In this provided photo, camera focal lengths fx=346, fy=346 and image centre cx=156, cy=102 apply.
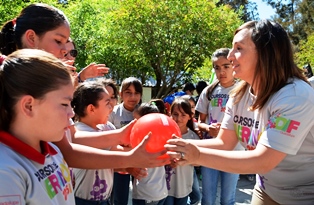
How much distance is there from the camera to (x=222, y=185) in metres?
4.58

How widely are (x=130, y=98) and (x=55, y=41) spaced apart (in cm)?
269

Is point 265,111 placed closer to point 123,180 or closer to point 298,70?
point 298,70

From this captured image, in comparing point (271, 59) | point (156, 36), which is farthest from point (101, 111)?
point (156, 36)

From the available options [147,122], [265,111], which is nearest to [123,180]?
[147,122]

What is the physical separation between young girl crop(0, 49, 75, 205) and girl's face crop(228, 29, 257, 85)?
1422 mm

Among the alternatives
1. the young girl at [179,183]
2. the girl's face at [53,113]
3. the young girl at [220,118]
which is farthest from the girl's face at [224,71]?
the girl's face at [53,113]

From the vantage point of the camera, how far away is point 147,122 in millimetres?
2451

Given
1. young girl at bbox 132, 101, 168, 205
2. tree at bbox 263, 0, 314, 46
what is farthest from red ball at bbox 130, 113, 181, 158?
tree at bbox 263, 0, 314, 46

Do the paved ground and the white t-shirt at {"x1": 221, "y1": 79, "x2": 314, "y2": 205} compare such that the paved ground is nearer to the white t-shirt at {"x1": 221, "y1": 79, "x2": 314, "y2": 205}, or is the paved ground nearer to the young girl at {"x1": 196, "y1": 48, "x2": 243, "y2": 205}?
the young girl at {"x1": 196, "y1": 48, "x2": 243, "y2": 205}

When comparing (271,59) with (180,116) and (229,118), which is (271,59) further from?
(180,116)

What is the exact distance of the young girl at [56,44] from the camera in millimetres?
2037

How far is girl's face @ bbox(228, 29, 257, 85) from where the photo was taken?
8.39 feet

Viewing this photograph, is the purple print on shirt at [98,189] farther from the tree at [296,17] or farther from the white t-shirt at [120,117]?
the tree at [296,17]

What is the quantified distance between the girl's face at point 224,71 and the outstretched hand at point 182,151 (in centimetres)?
240
